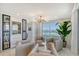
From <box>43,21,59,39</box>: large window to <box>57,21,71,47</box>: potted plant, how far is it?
0.10 m

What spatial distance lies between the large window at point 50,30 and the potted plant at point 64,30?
0.10 m

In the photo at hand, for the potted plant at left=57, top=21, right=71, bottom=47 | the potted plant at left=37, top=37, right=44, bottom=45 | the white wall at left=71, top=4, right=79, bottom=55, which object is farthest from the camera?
the potted plant at left=37, top=37, right=44, bottom=45

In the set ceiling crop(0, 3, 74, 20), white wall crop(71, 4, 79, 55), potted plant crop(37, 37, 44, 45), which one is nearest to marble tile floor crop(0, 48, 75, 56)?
white wall crop(71, 4, 79, 55)

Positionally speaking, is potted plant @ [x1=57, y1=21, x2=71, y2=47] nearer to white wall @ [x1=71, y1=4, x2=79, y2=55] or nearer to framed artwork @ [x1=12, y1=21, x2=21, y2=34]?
white wall @ [x1=71, y1=4, x2=79, y2=55]

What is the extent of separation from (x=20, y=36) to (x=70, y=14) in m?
1.30

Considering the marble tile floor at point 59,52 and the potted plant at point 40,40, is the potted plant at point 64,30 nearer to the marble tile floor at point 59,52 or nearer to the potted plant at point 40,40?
the marble tile floor at point 59,52

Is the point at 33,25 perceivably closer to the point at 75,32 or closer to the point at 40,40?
the point at 40,40

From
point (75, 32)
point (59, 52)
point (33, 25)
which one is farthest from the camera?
point (33, 25)

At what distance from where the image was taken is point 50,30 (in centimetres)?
281

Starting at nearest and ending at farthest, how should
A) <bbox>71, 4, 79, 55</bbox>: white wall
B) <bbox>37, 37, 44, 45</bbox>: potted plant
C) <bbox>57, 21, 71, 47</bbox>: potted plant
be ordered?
<bbox>71, 4, 79, 55</bbox>: white wall → <bbox>57, 21, 71, 47</bbox>: potted plant → <bbox>37, 37, 44, 45</bbox>: potted plant

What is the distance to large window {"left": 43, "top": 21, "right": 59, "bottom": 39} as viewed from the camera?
2803mm

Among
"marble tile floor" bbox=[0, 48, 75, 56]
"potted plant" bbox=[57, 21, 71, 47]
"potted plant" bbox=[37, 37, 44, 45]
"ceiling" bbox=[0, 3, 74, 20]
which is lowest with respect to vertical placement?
"marble tile floor" bbox=[0, 48, 75, 56]

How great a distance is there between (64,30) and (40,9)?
2.59 ft

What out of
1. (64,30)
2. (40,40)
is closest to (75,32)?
(64,30)
